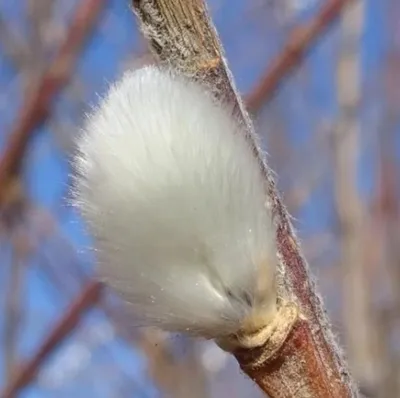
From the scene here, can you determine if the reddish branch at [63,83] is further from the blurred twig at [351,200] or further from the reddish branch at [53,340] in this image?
the blurred twig at [351,200]

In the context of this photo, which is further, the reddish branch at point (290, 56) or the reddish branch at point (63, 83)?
the reddish branch at point (290, 56)

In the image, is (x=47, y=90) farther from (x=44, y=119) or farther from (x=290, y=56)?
(x=290, y=56)

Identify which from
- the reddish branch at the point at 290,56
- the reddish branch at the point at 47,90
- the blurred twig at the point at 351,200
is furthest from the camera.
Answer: the blurred twig at the point at 351,200

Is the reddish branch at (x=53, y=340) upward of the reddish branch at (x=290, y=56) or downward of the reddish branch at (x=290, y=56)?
downward

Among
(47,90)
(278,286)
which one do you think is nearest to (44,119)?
(47,90)

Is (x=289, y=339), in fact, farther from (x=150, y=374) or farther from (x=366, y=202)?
(x=366, y=202)

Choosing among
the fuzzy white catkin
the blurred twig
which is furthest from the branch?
the blurred twig

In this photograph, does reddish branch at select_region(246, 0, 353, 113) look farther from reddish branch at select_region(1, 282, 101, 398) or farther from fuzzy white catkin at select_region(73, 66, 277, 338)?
fuzzy white catkin at select_region(73, 66, 277, 338)

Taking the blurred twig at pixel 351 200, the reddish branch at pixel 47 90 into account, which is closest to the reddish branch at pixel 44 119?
the reddish branch at pixel 47 90
